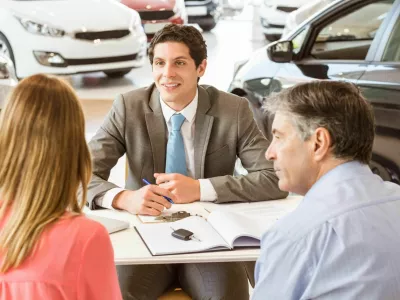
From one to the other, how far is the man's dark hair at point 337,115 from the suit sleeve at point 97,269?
546 millimetres

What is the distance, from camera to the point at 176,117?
3.05 meters

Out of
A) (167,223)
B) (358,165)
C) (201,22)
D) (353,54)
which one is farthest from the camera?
(201,22)

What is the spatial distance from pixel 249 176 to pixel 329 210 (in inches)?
51.1

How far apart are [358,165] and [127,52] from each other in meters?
6.78

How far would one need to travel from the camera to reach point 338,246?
158cm

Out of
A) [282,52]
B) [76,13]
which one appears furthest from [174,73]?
[76,13]

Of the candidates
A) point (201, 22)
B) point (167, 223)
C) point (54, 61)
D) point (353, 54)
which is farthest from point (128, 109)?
point (201, 22)

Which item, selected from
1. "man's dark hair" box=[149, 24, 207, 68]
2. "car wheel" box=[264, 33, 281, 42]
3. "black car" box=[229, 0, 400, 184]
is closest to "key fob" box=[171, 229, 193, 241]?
"man's dark hair" box=[149, 24, 207, 68]

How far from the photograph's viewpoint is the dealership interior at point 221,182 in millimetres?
1598

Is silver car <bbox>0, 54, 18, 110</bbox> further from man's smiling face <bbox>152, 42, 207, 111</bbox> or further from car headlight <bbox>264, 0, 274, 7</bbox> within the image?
car headlight <bbox>264, 0, 274, 7</bbox>

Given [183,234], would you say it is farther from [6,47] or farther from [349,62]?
[6,47]

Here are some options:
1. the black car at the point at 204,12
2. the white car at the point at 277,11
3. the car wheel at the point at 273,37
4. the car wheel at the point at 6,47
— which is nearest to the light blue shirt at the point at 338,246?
the car wheel at the point at 6,47

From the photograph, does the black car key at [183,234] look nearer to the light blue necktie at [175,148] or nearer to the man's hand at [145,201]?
the man's hand at [145,201]

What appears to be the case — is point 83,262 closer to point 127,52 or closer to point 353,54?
point 353,54
